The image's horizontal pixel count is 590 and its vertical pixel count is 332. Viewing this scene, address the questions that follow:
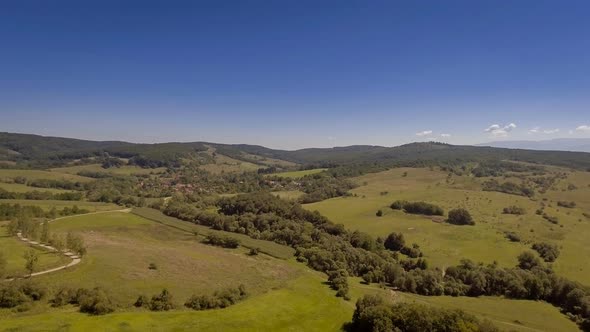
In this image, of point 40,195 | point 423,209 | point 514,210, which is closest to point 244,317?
point 423,209

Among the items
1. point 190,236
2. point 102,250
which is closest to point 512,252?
point 190,236

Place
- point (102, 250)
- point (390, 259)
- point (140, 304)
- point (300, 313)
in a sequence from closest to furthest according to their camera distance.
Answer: point (140, 304)
point (300, 313)
point (102, 250)
point (390, 259)

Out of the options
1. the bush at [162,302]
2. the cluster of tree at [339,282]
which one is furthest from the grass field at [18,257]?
the cluster of tree at [339,282]

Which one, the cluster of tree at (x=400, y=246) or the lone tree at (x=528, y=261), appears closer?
the lone tree at (x=528, y=261)

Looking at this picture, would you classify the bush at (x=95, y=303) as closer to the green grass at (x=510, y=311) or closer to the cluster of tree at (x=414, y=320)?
the cluster of tree at (x=414, y=320)

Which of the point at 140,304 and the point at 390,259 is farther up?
the point at 140,304

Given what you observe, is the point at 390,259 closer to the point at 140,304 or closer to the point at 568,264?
the point at 568,264
